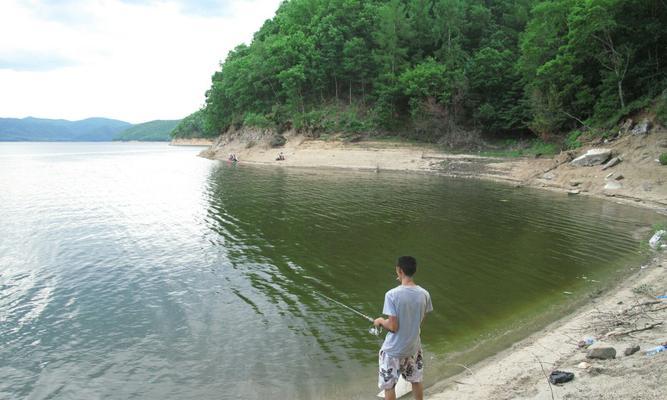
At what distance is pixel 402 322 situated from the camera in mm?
5496

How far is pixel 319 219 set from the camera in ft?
71.9

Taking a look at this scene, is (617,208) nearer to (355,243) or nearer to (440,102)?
(355,243)

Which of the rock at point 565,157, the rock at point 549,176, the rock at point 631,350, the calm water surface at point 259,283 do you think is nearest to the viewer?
the rock at point 631,350

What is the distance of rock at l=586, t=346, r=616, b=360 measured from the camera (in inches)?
259

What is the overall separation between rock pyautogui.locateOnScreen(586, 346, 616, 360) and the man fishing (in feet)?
10.5

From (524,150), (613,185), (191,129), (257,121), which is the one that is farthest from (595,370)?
(191,129)

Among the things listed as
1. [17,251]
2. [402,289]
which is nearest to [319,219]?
[17,251]

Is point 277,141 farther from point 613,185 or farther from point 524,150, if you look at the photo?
point 613,185

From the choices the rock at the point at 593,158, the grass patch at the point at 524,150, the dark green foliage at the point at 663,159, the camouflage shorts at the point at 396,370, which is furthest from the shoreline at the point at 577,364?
the grass patch at the point at 524,150

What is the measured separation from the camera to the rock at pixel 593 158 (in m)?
30.7

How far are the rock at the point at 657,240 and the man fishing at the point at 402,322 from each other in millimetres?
13636

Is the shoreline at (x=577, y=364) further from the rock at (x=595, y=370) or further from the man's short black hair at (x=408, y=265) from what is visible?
the man's short black hair at (x=408, y=265)

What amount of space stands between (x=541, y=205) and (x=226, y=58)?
8172cm

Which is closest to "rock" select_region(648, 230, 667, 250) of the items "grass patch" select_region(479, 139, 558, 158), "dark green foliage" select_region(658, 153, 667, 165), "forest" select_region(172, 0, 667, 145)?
"dark green foliage" select_region(658, 153, 667, 165)
